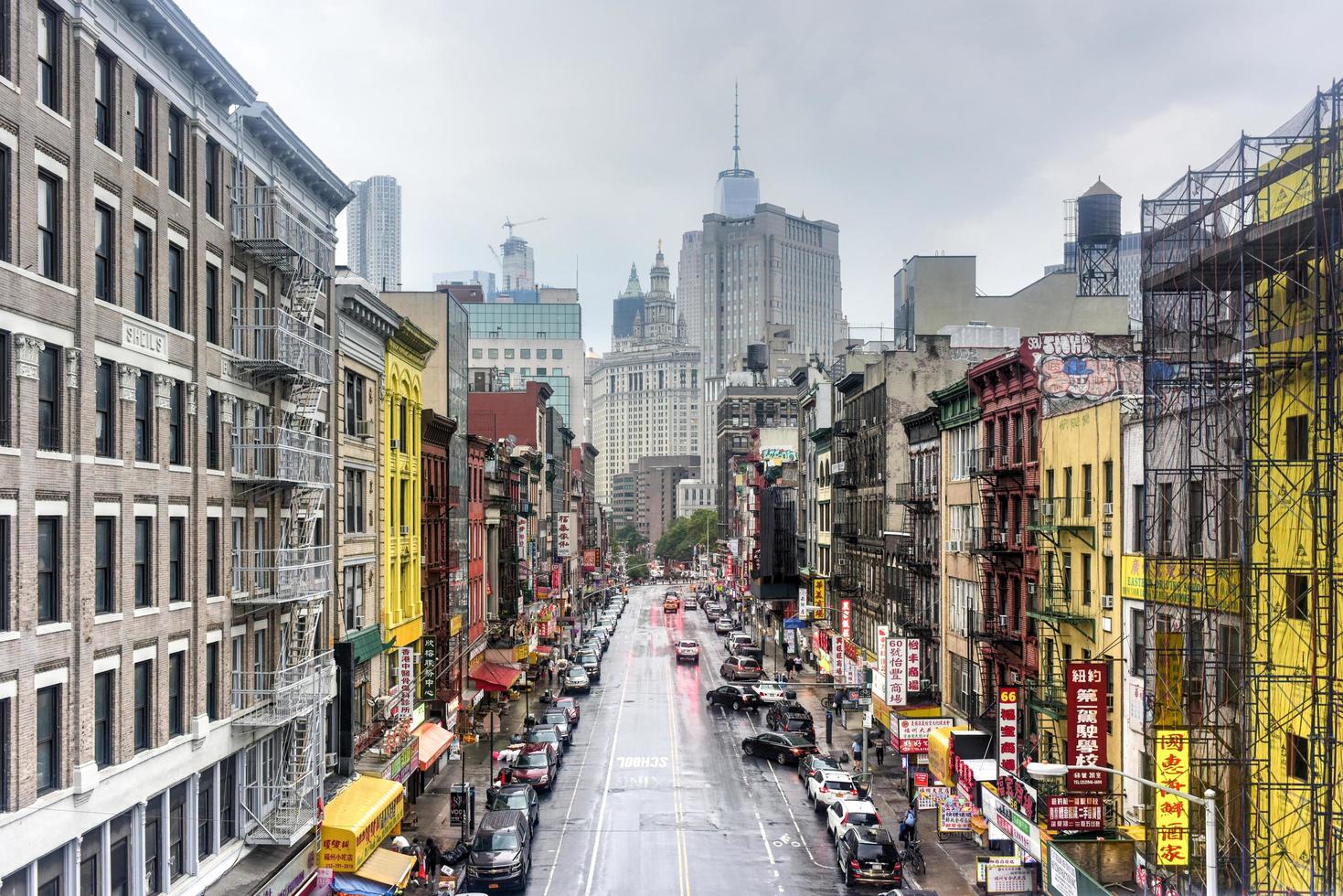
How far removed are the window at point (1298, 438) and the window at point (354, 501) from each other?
2852cm

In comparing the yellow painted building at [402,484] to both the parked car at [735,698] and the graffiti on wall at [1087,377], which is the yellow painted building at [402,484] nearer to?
the graffiti on wall at [1087,377]

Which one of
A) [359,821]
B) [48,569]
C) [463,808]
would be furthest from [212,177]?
[463,808]

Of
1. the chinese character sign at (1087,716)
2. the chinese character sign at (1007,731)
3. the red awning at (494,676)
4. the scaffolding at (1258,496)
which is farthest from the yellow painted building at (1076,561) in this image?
the red awning at (494,676)

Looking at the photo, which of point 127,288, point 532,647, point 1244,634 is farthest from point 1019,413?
point 532,647

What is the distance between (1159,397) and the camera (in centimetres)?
3181

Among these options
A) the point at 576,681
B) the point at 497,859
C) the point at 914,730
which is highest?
the point at 914,730

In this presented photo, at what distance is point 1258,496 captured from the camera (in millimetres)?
27594

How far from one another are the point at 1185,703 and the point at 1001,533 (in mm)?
17156

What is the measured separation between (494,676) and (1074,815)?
40873mm

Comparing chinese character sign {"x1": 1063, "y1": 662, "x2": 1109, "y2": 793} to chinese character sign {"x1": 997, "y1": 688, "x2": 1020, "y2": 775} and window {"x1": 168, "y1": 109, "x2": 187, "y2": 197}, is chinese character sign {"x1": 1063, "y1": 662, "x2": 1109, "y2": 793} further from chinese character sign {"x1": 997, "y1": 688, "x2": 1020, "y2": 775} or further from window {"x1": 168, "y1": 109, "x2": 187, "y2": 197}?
window {"x1": 168, "y1": 109, "x2": 187, "y2": 197}

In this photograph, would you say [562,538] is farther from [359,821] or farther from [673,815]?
[359,821]

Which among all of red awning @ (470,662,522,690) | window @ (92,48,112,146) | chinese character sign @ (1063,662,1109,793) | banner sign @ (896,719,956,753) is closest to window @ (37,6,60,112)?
window @ (92,48,112,146)

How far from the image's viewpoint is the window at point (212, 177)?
30.3 m

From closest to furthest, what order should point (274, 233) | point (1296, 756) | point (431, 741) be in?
point (1296, 756)
point (274, 233)
point (431, 741)
